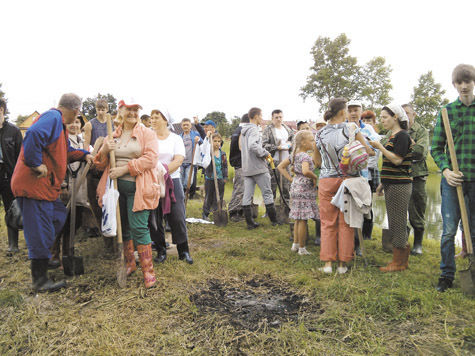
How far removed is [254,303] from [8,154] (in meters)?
3.86

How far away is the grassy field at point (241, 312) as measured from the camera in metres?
2.24

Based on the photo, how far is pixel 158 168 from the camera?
3654mm

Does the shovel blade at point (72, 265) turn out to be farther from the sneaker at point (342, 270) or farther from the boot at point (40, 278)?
the sneaker at point (342, 270)

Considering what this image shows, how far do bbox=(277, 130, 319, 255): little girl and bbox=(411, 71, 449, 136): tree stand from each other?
107 feet

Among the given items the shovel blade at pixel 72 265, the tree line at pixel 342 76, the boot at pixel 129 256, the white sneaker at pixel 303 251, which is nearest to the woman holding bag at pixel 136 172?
the boot at pixel 129 256

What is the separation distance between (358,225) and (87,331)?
2.84 meters

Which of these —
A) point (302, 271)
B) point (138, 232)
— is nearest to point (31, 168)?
point (138, 232)

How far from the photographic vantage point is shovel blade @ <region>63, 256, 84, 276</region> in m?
3.57

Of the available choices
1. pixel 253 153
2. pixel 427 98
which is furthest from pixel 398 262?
pixel 427 98

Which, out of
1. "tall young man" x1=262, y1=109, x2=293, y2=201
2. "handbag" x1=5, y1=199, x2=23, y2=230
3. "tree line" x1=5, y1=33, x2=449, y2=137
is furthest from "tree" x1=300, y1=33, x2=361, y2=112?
"handbag" x1=5, y1=199, x2=23, y2=230

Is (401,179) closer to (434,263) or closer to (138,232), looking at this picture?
(434,263)

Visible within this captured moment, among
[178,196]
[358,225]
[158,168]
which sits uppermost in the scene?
[158,168]

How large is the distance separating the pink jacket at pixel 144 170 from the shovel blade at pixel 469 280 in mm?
3178

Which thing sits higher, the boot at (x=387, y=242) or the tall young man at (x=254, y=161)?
the tall young man at (x=254, y=161)
